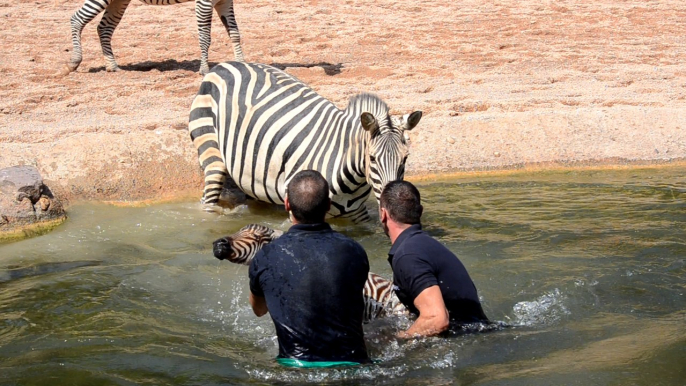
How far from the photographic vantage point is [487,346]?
4.80m

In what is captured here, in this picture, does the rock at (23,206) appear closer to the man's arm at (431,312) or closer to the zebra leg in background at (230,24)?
the man's arm at (431,312)

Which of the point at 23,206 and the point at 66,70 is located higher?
the point at 66,70

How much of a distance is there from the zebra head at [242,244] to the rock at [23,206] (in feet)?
10.9

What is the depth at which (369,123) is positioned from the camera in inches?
250

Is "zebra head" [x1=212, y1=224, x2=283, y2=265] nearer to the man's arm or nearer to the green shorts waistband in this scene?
the green shorts waistband

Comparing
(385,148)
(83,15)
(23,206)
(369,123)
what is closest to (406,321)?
(385,148)

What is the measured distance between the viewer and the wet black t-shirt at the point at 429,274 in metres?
4.40

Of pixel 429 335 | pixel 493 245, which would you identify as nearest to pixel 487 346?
pixel 429 335

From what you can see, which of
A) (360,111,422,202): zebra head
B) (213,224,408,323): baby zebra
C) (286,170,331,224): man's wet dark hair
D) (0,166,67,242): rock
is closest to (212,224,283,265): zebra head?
(213,224,408,323): baby zebra

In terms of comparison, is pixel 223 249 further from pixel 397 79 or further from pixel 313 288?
Result: pixel 397 79

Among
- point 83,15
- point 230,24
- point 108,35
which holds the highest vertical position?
point 83,15

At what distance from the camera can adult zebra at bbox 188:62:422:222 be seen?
642cm

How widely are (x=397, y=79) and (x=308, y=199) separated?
8461mm

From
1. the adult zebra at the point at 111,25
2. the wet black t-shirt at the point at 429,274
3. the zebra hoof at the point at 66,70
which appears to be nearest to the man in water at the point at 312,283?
the wet black t-shirt at the point at 429,274
